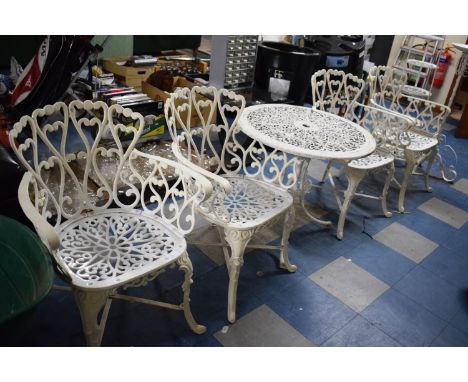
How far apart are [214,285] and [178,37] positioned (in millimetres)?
4573

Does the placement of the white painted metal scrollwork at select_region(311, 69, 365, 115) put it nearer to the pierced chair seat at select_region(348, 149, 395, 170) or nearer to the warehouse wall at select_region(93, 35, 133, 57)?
the pierced chair seat at select_region(348, 149, 395, 170)

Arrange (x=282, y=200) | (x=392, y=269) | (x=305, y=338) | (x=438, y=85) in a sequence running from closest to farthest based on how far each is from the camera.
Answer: (x=305, y=338), (x=282, y=200), (x=392, y=269), (x=438, y=85)

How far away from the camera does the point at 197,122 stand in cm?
392

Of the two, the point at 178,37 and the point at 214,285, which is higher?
the point at 178,37

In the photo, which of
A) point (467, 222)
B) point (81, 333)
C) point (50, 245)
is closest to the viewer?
point (50, 245)

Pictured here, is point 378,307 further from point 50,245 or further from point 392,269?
point 50,245

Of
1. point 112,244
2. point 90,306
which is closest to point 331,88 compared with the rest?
point 112,244

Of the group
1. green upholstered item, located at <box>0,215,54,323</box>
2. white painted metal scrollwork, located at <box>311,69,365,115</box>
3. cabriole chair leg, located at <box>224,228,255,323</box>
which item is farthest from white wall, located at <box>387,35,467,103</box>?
green upholstered item, located at <box>0,215,54,323</box>

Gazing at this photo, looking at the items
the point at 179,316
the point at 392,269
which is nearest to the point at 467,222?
the point at 392,269

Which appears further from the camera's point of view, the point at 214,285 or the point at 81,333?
the point at 214,285

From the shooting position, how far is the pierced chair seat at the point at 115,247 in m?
1.50

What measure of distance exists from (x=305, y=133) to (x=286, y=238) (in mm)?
575

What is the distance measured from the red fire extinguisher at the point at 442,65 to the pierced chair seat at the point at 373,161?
108 inches

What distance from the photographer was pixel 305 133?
2281 millimetres
